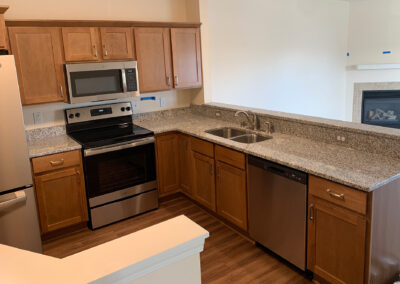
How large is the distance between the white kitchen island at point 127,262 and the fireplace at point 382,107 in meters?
6.09

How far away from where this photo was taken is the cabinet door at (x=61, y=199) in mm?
3137

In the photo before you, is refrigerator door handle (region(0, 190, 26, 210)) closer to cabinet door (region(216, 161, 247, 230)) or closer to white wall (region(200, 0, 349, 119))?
cabinet door (region(216, 161, 247, 230))

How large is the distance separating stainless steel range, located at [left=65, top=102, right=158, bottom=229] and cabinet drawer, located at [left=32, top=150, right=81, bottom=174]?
9 cm

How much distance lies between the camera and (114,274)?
0.98m

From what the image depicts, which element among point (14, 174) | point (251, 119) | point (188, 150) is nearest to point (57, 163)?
point (14, 174)

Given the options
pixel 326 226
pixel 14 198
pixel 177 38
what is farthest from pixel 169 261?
pixel 177 38

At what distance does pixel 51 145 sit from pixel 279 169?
6.92 ft

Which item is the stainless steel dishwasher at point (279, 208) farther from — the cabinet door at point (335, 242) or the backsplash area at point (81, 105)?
the backsplash area at point (81, 105)

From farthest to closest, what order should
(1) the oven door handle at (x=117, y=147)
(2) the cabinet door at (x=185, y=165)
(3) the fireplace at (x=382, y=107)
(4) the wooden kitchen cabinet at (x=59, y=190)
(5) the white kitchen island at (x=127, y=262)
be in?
(3) the fireplace at (x=382, y=107), (2) the cabinet door at (x=185, y=165), (1) the oven door handle at (x=117, y=147), (4) the wooden kitchen cabinet at (x=59, y=190), (5) the white kitchen island at (x=127, y=262)

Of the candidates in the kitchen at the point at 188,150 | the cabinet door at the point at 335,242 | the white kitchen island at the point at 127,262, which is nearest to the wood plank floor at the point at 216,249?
the kitchen at the point at 188,150

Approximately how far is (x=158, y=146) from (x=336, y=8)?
4247 mm

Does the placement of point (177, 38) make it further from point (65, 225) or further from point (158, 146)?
point (65, 225)

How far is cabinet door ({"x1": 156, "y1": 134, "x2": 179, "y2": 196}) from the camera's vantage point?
12.6 feet

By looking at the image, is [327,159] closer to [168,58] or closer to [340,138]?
[340,138]
